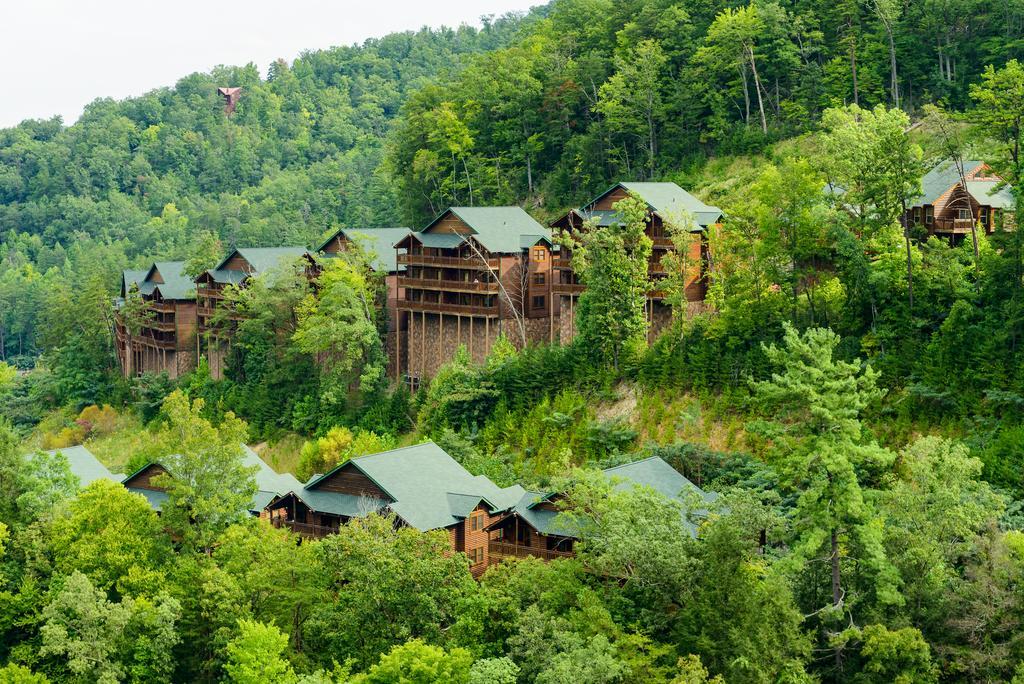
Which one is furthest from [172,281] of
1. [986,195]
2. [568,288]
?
[986,195]

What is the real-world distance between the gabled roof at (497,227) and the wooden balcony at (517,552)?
62.8 feet

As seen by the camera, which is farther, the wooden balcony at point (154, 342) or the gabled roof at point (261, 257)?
the wooden balcony at point (154, 342)

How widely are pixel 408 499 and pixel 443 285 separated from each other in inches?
770

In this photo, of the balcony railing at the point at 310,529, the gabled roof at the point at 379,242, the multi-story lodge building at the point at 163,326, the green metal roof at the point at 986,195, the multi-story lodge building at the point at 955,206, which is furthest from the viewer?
the multi-story lodge building at the point at 163,326

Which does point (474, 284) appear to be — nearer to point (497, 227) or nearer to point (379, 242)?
point (497, 227)

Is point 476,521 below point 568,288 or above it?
below

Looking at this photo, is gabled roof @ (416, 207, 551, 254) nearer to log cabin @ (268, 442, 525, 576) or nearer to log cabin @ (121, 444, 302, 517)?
log cabin @ (268, 442, 525, 576)

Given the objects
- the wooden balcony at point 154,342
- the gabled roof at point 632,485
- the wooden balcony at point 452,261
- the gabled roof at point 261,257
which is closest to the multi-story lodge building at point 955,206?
the gabled roof at point 632,485

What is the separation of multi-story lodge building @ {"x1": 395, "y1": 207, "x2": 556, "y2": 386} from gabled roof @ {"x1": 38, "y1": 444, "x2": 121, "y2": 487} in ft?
54.2

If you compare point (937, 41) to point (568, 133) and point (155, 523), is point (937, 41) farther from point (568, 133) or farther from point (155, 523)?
point (155, 523)

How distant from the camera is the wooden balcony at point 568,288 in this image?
202 feet

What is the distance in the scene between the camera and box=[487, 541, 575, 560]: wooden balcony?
45156 millimetres

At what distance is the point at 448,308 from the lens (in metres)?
64.8

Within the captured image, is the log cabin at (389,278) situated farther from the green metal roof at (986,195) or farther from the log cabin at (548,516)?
the green metal roof at (986,195)
